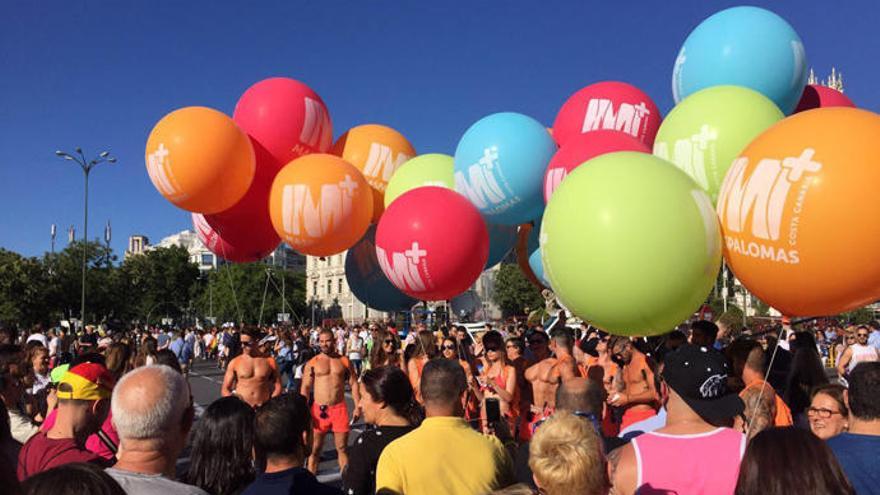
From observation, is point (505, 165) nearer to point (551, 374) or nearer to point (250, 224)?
point (551, 374)

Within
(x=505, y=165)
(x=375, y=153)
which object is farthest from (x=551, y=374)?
(x=375, y=153)

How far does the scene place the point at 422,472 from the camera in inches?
112

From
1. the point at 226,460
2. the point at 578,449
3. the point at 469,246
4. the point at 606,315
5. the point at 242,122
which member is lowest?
the point at 226,460

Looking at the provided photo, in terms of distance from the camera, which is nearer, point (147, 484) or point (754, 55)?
point (147, 484)

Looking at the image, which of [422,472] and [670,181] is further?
[670,181]

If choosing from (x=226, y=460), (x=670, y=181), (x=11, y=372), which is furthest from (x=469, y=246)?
(x=11, y=372)

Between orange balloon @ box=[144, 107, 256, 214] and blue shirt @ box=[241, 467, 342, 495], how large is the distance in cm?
482

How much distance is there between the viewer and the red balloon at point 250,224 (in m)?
7.81

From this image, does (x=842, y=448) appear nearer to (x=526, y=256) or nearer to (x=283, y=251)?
(x=526, y=256)

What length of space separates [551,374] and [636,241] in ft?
11.7

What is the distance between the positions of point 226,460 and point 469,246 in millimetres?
3552

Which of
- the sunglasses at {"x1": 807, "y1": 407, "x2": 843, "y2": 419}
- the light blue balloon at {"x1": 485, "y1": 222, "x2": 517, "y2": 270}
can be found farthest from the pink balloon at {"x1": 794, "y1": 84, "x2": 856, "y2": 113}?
the sunglasses at {"x1": 807, "y1": 407, "x2": 843, "y2": 419}

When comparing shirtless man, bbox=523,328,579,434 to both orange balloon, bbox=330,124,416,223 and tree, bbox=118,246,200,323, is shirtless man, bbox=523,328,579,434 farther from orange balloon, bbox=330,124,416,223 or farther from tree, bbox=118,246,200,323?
tree, bbox=118,246,200,323

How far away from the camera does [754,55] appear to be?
18.4 ft
